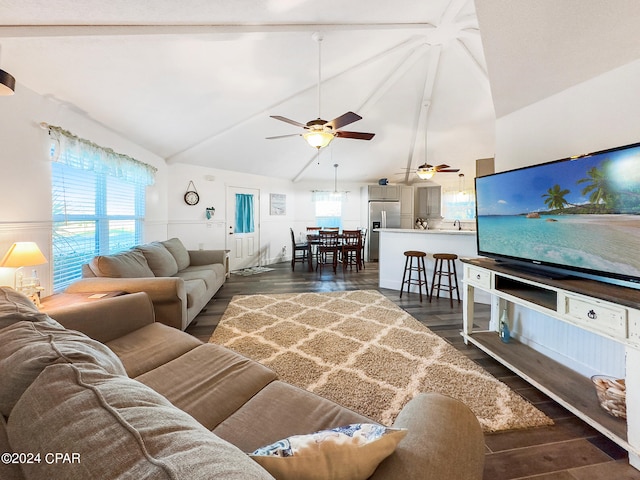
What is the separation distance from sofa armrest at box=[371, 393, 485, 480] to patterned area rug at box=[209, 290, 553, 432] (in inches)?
33.8

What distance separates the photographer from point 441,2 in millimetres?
2457

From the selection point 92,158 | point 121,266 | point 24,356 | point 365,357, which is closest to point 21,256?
point 121,266

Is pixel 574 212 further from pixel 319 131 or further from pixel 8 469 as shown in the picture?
pixel 8 469

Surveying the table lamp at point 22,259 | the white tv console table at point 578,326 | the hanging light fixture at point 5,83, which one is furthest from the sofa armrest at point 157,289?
the white tv console table at point 578,326

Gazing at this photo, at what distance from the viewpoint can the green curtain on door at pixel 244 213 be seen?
650 centimetres

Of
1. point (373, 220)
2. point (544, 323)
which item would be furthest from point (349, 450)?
point (373, 220)

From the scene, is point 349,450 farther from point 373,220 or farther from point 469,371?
point 373,220

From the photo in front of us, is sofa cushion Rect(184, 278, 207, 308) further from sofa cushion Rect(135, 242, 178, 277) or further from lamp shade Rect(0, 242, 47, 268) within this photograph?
lamp shade Rect(0, 242, 47, 268)

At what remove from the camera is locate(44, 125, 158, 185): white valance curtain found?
2.64m

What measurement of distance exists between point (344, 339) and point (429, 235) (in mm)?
2474

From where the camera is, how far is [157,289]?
253cm

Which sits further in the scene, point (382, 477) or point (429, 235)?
point (429, 235)

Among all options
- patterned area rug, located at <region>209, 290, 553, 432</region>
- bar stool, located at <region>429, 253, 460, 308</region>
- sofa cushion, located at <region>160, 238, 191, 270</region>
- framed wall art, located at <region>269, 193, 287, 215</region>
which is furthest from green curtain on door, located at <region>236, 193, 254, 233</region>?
bar stool, located at <region>429, 253, 460, 308</region>

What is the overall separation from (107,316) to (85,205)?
2142 millimetres
